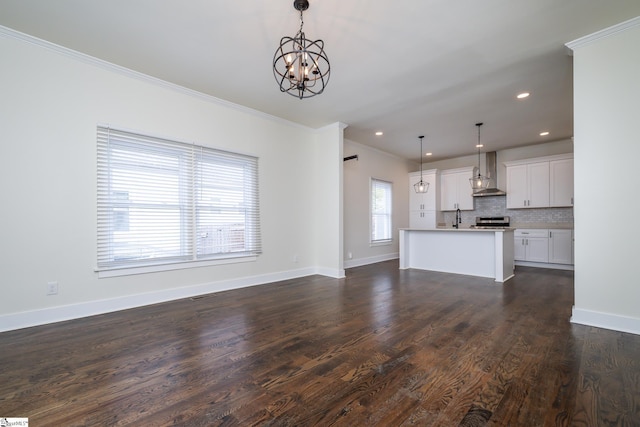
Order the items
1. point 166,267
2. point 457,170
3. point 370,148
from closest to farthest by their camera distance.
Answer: point 166,267
point 370,148
point 457,170

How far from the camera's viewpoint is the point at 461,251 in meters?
5.49

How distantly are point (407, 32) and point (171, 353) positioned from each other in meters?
3.69

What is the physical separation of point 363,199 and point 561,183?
4397 mm

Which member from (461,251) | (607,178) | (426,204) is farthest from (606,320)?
(426,204)

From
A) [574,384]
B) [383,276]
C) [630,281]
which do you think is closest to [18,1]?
[574,384]

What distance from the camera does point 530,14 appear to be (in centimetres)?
252

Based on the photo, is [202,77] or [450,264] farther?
[450,264]

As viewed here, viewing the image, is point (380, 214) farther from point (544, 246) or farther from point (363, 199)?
point (544, 246)

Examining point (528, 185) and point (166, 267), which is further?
point (528, 185)

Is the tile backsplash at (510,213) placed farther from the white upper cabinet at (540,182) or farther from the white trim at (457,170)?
the white trim at (457,170)

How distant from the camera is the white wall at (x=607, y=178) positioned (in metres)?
2.62

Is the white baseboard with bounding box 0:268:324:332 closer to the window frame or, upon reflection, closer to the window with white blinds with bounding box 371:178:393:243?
the window frame

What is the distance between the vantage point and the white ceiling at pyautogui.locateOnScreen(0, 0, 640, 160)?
2453mm

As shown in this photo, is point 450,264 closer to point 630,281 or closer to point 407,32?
point 630,281
